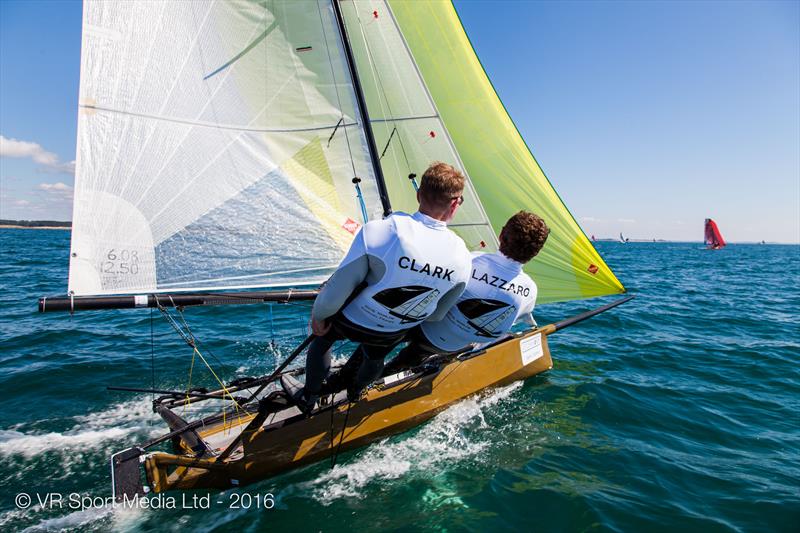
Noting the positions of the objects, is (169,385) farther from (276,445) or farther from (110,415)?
(276,445)

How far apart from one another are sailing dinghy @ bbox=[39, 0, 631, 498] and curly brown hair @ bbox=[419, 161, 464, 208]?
23.6 inches

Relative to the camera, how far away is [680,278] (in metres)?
17.7

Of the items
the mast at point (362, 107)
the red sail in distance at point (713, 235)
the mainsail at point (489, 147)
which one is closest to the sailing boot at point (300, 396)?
the mast at point (362, 107)

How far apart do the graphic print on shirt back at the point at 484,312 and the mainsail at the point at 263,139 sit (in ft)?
5.98

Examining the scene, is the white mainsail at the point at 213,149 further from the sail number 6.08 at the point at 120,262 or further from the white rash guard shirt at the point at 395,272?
the white rash guard shirt at the point at 395,272

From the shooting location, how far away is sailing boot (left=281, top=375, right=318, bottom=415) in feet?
10.5

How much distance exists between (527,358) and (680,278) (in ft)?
53.2

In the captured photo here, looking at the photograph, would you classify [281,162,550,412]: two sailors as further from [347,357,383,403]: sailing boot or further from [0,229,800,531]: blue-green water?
[0,229,800,531]: blue-green water

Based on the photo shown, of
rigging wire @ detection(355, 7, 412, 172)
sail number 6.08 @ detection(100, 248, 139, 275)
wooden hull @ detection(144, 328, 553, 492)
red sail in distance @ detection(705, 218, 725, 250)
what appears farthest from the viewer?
red sail in distance @ detection(705, 218, 725, 250)

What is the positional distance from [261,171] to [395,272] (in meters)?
2.59

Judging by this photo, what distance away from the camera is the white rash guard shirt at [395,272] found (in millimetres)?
2299

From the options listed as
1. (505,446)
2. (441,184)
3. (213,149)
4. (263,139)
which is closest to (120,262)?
(213,149)

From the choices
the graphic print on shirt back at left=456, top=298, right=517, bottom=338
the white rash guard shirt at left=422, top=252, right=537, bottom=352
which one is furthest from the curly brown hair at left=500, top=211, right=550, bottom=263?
the graphic print on shirt back at left=456, top=298, right=517, bottom=338

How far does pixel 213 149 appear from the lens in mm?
4059
